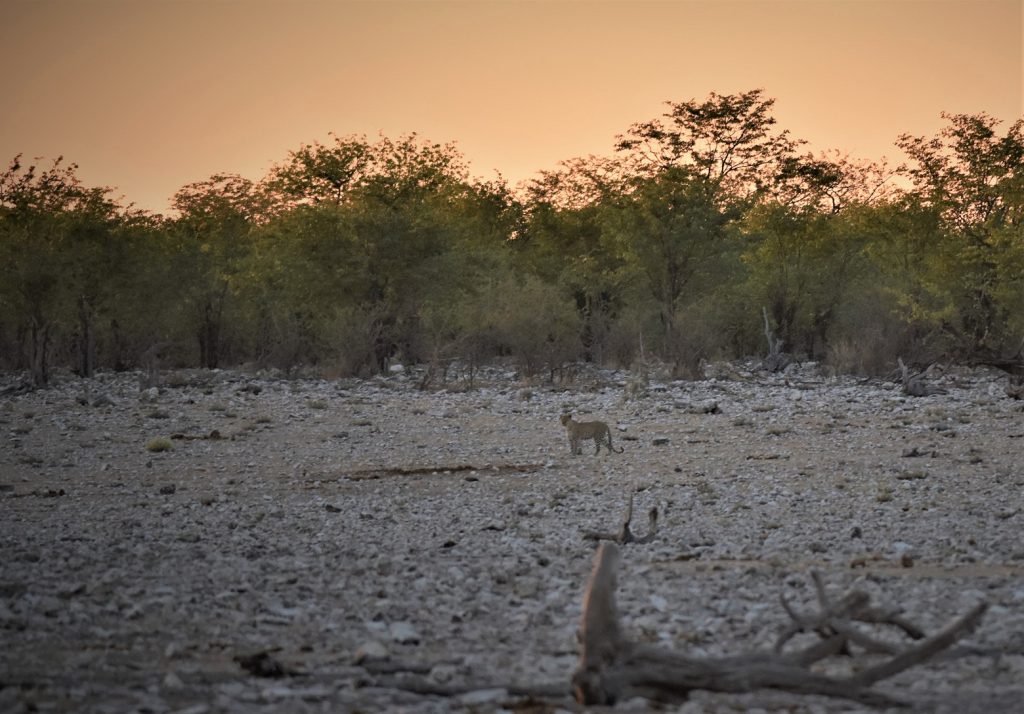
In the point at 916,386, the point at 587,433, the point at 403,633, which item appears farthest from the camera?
the point at 916,386

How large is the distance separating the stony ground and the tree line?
1334 centimetres

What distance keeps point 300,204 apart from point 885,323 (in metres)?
21.3

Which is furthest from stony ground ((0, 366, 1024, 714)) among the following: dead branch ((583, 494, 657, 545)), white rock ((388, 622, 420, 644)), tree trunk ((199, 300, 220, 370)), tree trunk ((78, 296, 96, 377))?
tree trunk ((199, 300, 220, 370))

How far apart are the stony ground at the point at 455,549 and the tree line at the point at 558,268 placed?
1334 cm

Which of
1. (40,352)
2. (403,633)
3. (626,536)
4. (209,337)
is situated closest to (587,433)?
(626,536)

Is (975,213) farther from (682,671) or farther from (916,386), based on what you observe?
(682,671)

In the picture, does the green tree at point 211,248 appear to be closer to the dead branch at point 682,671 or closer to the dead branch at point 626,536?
the dead branch at point 626,536

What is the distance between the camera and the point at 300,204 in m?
43.5

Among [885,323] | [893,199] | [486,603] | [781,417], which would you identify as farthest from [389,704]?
[893,199]

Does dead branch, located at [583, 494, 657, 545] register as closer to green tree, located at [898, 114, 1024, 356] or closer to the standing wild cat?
the standing wild cat

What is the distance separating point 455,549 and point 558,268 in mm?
39949

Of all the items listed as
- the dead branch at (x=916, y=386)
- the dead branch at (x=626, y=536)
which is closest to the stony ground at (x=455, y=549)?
the dead branch at (x=626, y=536)

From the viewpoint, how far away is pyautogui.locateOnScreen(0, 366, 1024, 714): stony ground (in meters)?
6.57

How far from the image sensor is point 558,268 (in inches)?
1984
